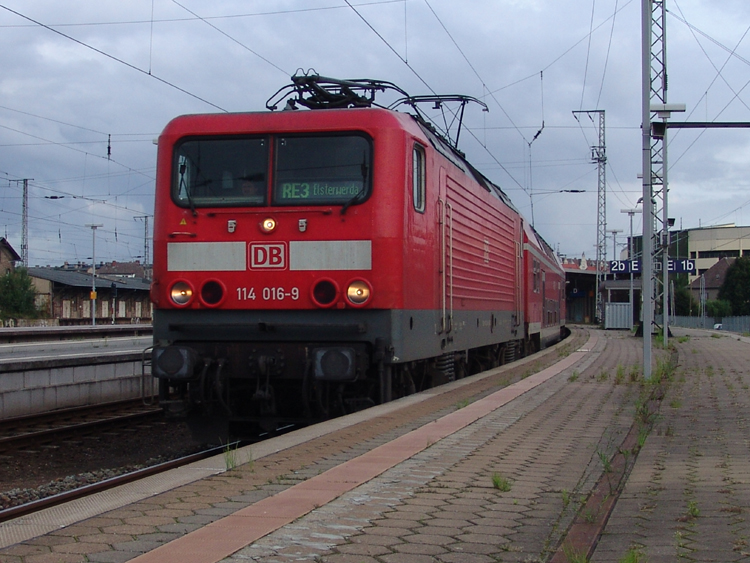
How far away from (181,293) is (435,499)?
4359 mm

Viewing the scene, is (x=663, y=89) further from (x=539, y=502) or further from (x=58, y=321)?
(x=58, y=321)

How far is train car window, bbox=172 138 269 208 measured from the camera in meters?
8.43

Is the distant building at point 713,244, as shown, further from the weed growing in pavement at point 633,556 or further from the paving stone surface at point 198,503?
the weed growing in pavement at point 633,556

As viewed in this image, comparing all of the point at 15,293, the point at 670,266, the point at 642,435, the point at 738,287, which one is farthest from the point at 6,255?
the point at 642,435

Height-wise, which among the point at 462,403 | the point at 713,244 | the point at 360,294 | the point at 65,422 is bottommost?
the point at 65,422

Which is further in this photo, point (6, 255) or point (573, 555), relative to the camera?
point (6, 255)

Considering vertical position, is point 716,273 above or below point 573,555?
above

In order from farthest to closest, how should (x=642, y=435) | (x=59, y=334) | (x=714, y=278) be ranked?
1. (x=714, y=278)
2. (x=59, y=334)
3. (x=642, y=435)

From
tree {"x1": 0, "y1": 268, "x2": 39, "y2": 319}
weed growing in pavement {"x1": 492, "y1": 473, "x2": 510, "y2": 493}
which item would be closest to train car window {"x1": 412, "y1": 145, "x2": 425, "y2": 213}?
weed growing in pavement {"x1": 492, "y1": 473, "x2": 510, "y2": 493}

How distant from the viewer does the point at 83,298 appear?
60.8 metres

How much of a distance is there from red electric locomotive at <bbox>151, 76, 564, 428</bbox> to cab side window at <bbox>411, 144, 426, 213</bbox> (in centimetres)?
1

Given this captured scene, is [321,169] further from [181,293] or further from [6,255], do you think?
[6,255]

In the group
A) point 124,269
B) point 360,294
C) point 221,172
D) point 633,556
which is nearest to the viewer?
point 633,556

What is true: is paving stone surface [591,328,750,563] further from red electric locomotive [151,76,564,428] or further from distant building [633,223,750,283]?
distant building [633,223,750,283]
